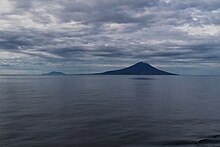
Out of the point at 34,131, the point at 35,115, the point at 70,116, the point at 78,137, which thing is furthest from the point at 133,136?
the point at 35,115

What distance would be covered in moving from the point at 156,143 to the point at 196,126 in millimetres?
12344

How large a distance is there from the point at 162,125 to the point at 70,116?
1678 centimetres

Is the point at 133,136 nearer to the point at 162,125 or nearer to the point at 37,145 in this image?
the point at 162,125

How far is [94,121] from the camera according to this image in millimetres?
43094

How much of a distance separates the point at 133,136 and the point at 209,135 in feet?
33.9

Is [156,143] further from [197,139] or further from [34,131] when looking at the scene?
[34,131]

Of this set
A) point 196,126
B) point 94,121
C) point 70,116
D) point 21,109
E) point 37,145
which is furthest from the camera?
point 21,109

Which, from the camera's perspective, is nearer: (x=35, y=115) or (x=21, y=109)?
(x=35, y=115)

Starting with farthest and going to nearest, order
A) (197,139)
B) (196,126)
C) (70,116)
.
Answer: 1. (70,116)
2. (196,126)
3. (197,139)

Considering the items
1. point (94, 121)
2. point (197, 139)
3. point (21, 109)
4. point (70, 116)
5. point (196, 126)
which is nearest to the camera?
point (197, 139)

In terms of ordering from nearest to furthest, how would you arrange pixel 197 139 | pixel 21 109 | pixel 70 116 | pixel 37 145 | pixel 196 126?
pixel 37 145 → pixel 197 139 → pixel 196 126 → pixel 70 116 → pixel 21 109

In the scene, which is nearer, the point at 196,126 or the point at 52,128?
the point at 52,128

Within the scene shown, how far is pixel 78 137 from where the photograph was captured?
33188 millimetres

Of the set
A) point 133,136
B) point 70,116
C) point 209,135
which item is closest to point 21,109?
point 70,116
